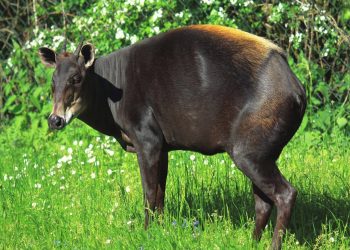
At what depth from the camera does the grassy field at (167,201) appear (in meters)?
5.83

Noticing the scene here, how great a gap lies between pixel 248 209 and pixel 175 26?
3.42m

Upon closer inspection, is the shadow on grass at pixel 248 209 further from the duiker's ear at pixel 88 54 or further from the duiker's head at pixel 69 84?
the duiker's ear at pixel 88 54

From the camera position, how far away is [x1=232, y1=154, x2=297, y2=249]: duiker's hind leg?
5.49m

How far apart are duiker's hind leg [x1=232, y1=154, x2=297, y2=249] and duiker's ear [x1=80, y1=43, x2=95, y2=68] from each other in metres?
1.37

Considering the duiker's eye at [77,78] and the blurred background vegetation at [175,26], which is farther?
the blurred background vegetation at [175,26]

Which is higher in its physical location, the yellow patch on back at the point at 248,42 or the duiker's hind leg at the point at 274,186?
the yellow patch on back at the point at 248,42

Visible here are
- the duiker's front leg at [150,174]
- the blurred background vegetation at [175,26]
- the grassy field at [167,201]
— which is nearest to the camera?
the grassy field at [167,201]

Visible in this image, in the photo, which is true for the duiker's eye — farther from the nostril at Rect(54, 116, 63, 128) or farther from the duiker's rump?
the nostril at Rect(54, 116, 63, 128)

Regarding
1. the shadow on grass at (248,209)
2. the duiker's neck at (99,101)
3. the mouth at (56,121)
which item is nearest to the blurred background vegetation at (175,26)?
the shadow on grass at (248,209)

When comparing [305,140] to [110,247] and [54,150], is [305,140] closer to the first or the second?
[54,150]

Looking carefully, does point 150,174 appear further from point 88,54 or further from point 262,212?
point 88,54

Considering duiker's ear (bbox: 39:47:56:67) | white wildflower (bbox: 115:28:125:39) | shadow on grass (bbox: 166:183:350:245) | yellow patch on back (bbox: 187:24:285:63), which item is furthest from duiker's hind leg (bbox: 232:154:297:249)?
white wildflower (bbox: 115:28:125:39)

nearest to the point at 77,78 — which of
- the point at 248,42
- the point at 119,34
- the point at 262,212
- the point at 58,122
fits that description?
the point at 58,122

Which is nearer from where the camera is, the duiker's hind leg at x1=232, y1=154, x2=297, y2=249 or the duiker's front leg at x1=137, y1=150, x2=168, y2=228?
the duiker's hind leg at x1=232, y1=154, x2=297, y2=249
